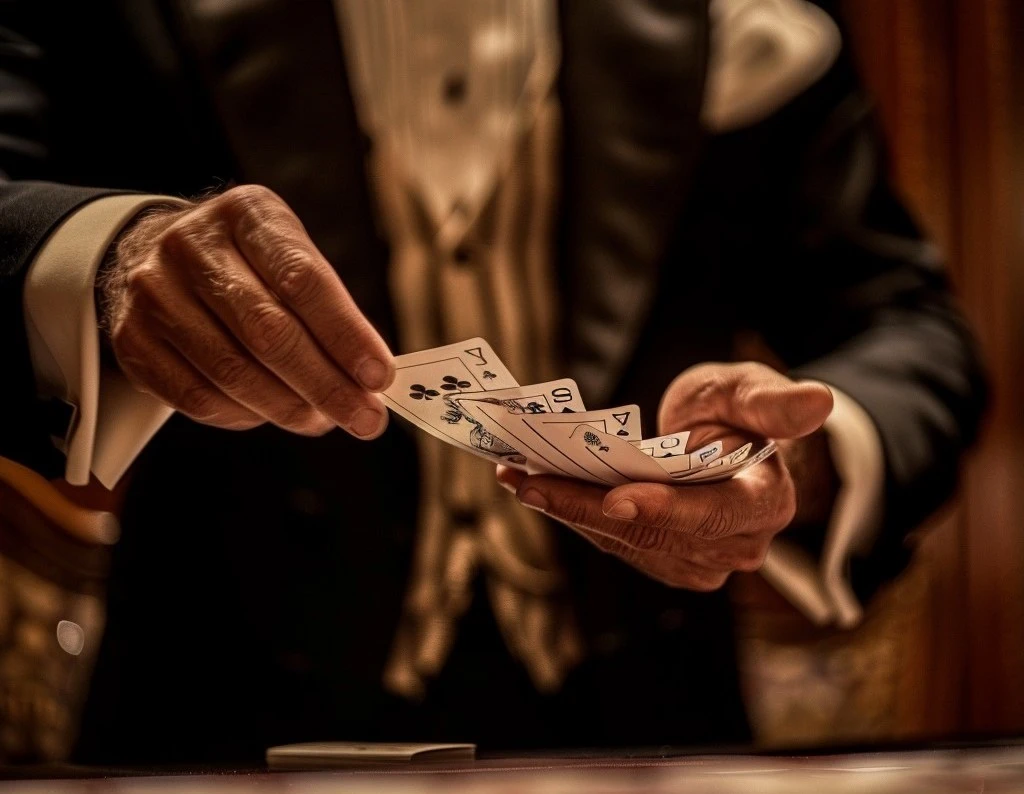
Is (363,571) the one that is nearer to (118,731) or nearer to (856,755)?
(118,731)

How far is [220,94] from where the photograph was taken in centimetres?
90

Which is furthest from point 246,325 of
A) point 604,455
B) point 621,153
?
point 621,153

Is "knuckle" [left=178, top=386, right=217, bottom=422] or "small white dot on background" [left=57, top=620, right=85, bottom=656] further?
"small white dot on background" [left=57, top=620, right=85, bottom=656]

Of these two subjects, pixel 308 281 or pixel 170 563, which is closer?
pixel 308 281

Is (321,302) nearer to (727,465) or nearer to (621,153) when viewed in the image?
(727,465)

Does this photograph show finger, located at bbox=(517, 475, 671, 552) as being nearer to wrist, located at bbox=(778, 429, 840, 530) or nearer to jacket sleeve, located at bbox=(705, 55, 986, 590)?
wrist, located at bbox=(778, 429, 840, 530)

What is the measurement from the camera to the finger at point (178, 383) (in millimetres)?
549

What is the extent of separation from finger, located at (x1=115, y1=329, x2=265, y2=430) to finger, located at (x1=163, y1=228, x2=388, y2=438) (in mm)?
48

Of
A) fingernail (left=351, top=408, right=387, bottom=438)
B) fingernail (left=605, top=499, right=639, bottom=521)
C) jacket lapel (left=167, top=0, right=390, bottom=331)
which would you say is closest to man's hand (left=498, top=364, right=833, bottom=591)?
fingernail (left=605, top=499, right=639, bottom=521)

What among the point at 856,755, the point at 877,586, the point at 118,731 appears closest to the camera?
the point at 856,755

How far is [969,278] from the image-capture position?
4.66 feet

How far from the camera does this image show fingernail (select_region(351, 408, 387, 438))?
1.71 feet

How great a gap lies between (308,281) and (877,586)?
66cm

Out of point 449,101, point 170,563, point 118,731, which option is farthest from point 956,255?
point 118,731
